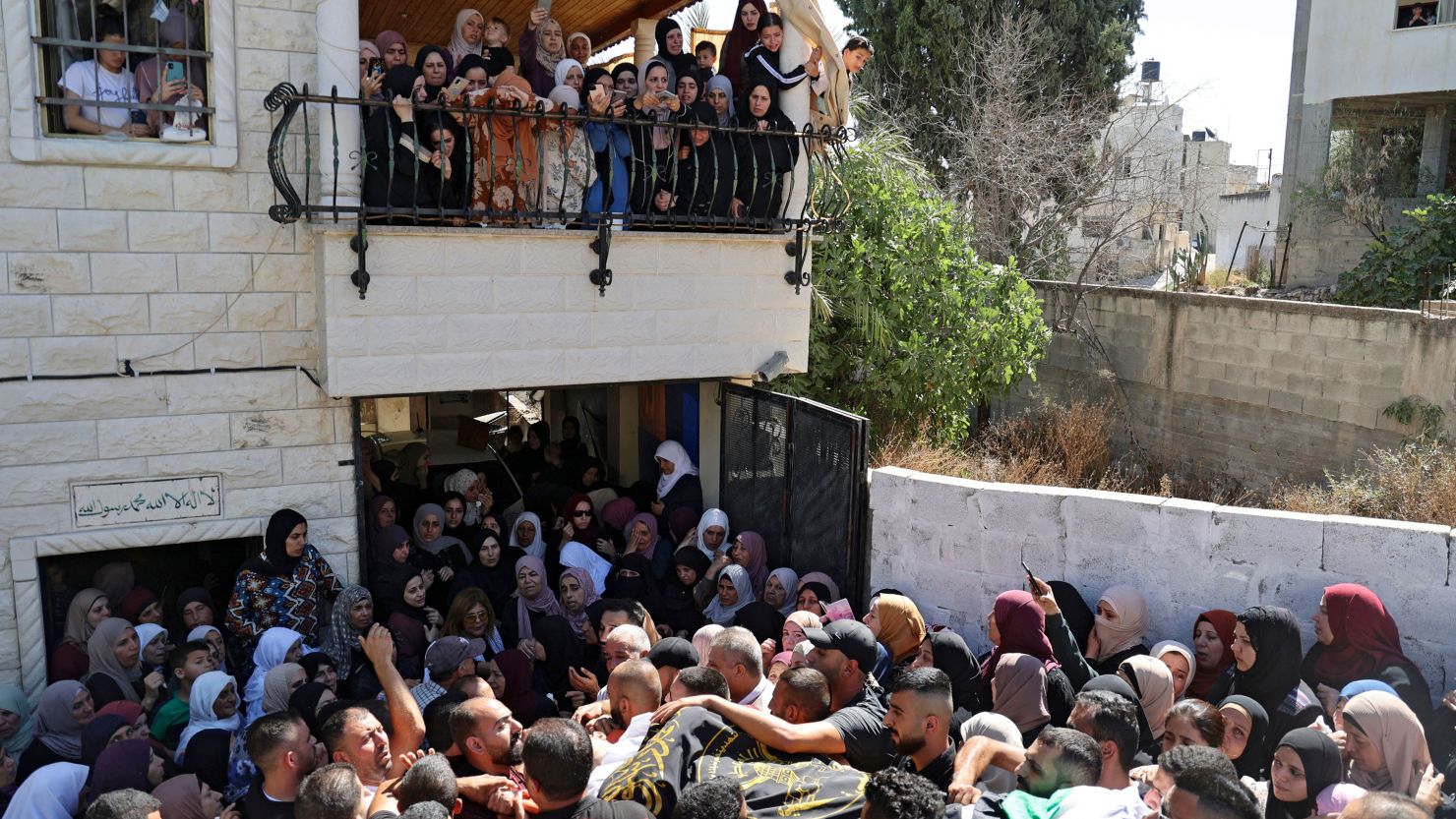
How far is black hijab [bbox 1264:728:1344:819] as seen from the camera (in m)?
3.99

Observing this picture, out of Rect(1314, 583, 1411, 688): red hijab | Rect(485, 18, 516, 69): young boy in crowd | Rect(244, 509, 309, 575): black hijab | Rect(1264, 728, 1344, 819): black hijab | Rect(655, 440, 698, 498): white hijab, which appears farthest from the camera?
Rect(655, 440, 698, 498): white hijab

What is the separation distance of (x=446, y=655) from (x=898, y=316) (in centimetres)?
573

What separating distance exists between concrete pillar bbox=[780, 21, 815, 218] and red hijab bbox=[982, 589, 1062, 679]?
3.26m

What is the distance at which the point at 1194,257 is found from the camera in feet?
53.6

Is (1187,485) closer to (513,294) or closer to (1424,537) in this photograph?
(1424,537)

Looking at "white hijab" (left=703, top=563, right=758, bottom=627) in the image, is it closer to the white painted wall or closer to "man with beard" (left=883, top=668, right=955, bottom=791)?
"man with beard" (left=883, top=668, right=955, bottom=791)

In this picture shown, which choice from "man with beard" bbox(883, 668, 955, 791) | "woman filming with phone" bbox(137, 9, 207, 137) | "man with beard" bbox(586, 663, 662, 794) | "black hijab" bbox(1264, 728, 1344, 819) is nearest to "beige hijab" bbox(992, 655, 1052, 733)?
"man with beard" bbox(883, 668, 955, 791)

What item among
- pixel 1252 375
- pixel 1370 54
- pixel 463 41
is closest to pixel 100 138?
pixel 463 41

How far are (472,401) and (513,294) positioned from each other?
20.8 feet

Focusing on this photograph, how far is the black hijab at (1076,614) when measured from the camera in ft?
19.3

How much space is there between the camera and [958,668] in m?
5.23

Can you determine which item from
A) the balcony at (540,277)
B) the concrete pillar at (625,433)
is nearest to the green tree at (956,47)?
the concrete pillar at (625,433)

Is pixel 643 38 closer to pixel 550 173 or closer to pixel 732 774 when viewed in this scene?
pixel 550 173

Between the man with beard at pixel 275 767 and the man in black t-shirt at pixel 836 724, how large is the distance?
137cm
